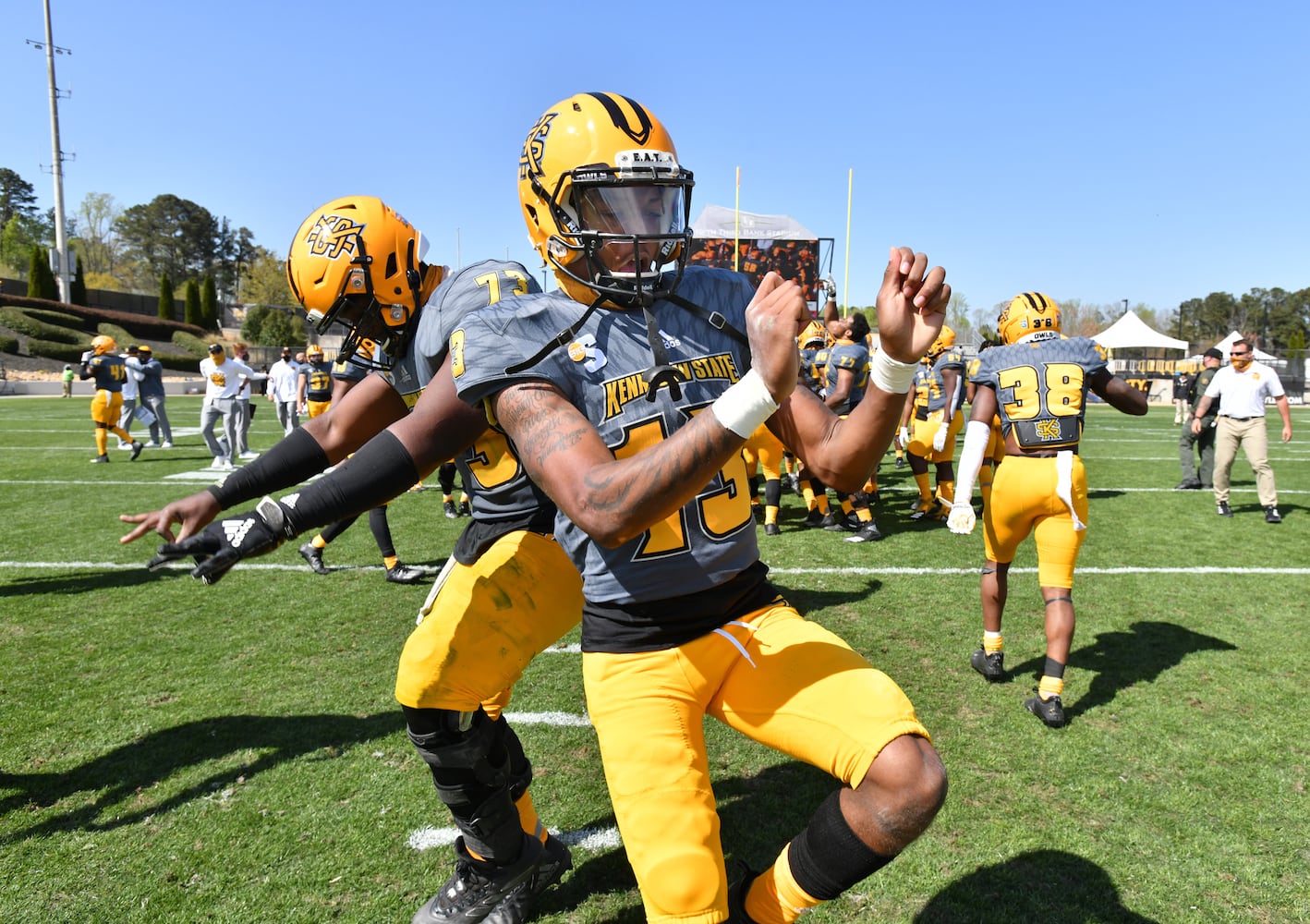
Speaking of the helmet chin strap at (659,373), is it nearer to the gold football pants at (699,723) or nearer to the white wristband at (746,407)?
the white wristband at (746,407)

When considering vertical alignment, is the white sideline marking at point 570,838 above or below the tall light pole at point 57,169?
below

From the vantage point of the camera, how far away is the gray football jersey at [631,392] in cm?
200

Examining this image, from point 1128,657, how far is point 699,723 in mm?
4613

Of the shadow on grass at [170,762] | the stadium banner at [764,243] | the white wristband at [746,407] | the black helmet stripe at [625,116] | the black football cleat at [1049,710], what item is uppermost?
the stadium banner at [764,243]

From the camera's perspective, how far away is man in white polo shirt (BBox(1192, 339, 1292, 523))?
10.5 m

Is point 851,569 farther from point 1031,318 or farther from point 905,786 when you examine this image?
point 905,786

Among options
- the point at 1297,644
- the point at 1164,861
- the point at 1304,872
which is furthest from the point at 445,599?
the point at 1297,644

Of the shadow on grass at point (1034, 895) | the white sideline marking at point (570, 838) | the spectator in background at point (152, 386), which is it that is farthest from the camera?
the spectator in background at point (152, 386)

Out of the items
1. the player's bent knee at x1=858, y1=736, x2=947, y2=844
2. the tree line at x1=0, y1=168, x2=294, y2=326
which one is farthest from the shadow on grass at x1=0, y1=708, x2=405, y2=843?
the tree line at x1=0, y1=168, x2=294, y2=326

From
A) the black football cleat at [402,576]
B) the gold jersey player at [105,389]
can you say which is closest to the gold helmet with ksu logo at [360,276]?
the black football cleat at [402,576]

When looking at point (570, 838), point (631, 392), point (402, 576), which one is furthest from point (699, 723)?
point (402, 576)

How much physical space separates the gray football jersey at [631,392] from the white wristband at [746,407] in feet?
1.16

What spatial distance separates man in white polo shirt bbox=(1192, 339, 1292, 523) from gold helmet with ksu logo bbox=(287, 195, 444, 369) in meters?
10.8

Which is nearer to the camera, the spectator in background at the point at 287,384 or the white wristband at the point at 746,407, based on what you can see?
the white wristband at the point at 746,407
